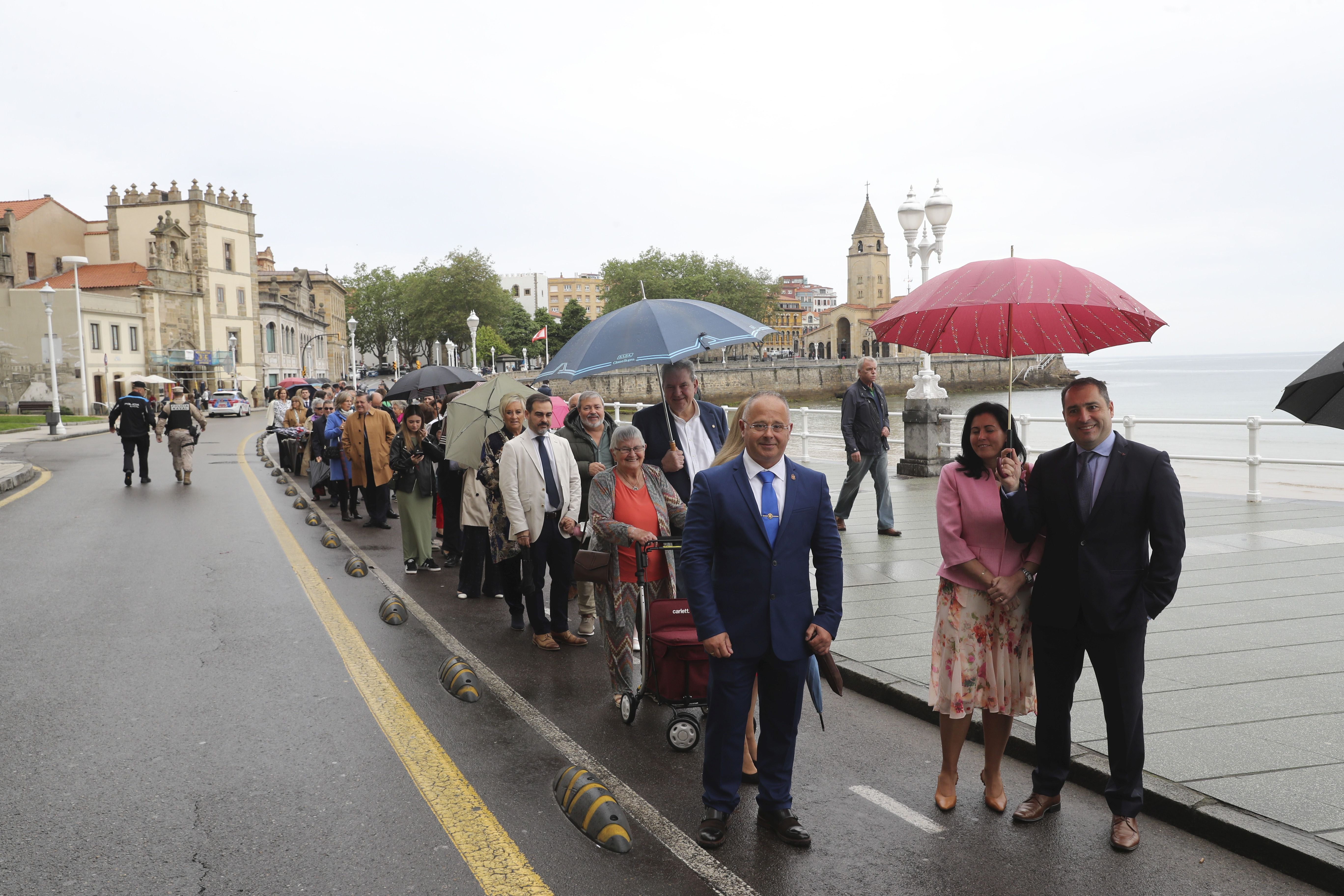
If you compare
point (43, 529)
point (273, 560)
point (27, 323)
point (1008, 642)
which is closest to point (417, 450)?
point (273, 560)

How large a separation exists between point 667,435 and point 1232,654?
12.4 ft

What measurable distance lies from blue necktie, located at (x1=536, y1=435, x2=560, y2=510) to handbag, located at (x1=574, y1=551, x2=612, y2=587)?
55.0 inches

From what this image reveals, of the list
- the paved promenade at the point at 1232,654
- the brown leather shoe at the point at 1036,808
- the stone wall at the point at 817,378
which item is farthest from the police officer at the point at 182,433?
the stone wall at the point at 817,378

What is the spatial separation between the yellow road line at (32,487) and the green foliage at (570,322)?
95.1 m

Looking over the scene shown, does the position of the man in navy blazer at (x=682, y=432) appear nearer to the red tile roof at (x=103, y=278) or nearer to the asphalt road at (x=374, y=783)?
the asphalt road at (x=374, y=783)

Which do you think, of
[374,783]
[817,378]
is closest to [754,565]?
[374,783]

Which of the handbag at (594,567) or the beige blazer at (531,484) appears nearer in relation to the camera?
the handbag at (594,567)

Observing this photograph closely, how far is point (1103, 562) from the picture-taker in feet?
12.6

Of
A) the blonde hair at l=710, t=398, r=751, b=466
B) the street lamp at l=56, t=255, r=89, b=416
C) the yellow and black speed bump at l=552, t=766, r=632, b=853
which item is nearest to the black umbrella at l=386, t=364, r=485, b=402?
the blonde hair at l=710, t=398, r=751, b=466

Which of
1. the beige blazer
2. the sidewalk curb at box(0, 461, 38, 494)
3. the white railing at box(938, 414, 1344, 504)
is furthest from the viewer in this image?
the sidewalk curb at box(0, 461, 38, 494)

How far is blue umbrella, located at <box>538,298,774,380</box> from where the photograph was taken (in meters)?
5.41

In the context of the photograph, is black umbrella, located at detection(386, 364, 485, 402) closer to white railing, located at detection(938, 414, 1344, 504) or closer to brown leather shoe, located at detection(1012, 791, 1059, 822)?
white railing, located at detection(938, 414, 1344, 504)

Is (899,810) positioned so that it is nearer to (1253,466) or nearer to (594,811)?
(594,811)

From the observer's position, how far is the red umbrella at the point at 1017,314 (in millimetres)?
4164
